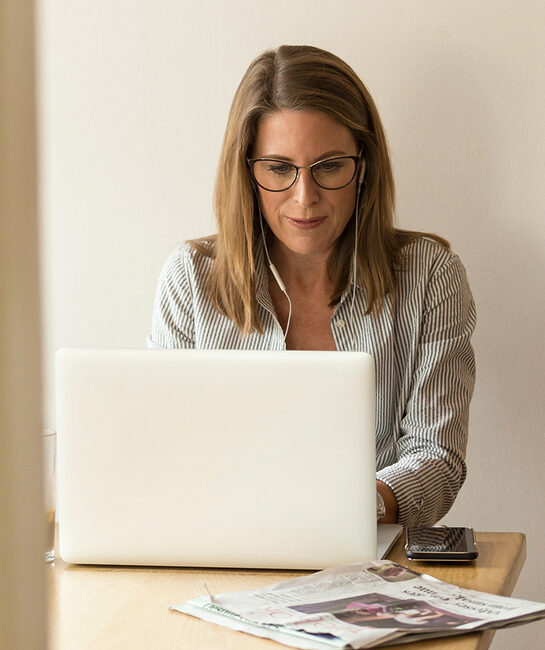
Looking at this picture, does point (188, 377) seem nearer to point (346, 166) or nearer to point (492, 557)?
point (492, 557)

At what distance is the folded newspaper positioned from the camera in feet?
2.57

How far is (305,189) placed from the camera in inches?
60.1

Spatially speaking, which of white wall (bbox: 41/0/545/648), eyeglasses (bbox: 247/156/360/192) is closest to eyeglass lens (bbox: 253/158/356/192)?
eyeglasses (bbox: 247/156/360/192)

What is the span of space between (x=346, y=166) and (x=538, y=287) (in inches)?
19.3

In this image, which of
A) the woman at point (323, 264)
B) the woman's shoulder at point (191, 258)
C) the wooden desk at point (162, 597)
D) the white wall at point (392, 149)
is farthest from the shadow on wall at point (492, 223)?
the wooden desk at point (162, 597)

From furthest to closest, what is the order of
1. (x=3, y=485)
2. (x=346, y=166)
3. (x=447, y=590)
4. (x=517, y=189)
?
(x=517, y=189) → (x=346, y=166) → (x=447, y=590) → (x=3, y=485)

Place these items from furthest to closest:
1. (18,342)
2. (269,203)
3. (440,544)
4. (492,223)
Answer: (492,223)
(269,203)
(440,544)
(18,342)

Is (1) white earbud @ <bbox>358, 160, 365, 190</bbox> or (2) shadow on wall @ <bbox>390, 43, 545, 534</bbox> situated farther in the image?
(2) shadow on wall @ <bbox>390, 43, 545, 534</bbox>

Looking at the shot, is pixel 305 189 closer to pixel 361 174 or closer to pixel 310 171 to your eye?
pixel 310 171

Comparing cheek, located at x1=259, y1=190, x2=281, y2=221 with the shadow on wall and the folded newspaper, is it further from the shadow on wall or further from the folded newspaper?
the folded newspaper

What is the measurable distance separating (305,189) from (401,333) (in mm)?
311

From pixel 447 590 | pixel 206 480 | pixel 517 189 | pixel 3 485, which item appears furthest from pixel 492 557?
pixel 3 485

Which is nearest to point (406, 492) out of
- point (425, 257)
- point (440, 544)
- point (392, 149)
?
point (440, 544)

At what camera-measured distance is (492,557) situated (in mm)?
1084
